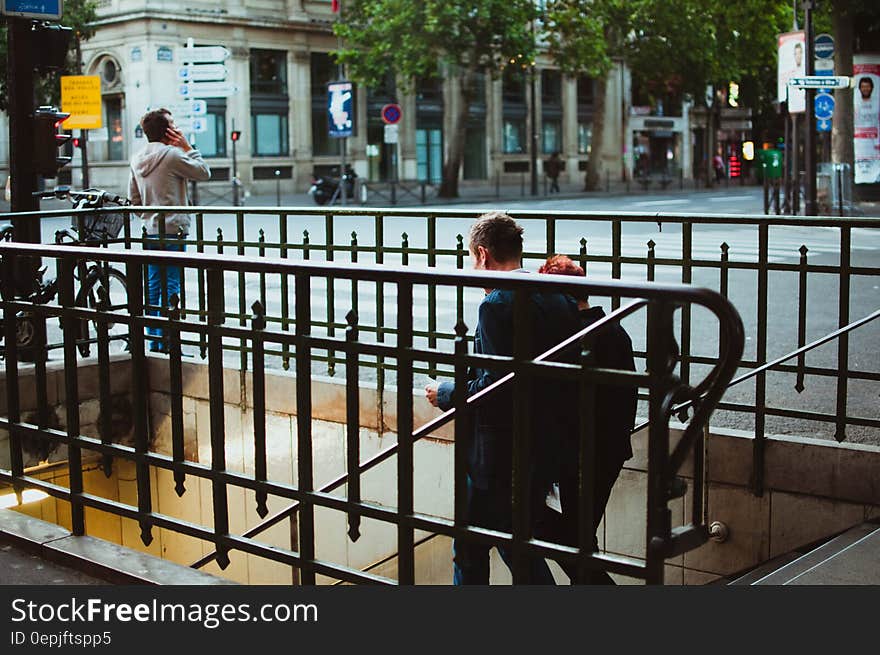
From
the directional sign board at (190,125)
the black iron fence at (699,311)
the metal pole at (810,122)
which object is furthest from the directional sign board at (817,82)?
the directional sign board at (190,125)

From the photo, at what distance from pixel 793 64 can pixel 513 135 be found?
1440 inches

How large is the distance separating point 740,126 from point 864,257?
60637 millimetres

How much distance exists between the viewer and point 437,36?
4122 cm

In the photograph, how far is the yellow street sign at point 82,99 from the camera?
27400 millimetres

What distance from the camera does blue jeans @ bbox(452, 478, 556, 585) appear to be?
177 inches

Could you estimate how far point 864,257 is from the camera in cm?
1672

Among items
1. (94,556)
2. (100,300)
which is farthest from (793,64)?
(94,556)

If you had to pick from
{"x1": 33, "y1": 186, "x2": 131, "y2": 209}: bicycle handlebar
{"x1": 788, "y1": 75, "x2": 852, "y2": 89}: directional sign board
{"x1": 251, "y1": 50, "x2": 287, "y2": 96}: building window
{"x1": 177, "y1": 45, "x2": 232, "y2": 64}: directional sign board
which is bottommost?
{"x1": 33, "y1": 186, "x2": 131, "y2": 209}: bicycle handlebar

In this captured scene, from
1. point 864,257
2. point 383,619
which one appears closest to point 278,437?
point 383,619

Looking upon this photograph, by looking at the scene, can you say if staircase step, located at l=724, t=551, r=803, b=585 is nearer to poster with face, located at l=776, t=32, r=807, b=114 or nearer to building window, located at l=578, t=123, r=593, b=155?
poster with face, located at l=776, t=32, r=807, b=114

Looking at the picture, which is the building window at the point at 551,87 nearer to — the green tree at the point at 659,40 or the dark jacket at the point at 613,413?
the green tree at the point at 659,40

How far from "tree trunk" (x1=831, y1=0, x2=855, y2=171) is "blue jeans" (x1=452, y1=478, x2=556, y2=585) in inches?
941

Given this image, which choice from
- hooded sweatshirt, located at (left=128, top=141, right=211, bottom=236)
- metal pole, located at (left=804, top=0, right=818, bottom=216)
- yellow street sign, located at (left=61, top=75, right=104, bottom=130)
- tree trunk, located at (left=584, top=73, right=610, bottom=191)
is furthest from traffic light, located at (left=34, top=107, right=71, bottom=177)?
tree trunk, located at (left=584, top=73, right=610, bottom=191)

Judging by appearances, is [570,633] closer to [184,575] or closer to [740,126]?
[184,575]
